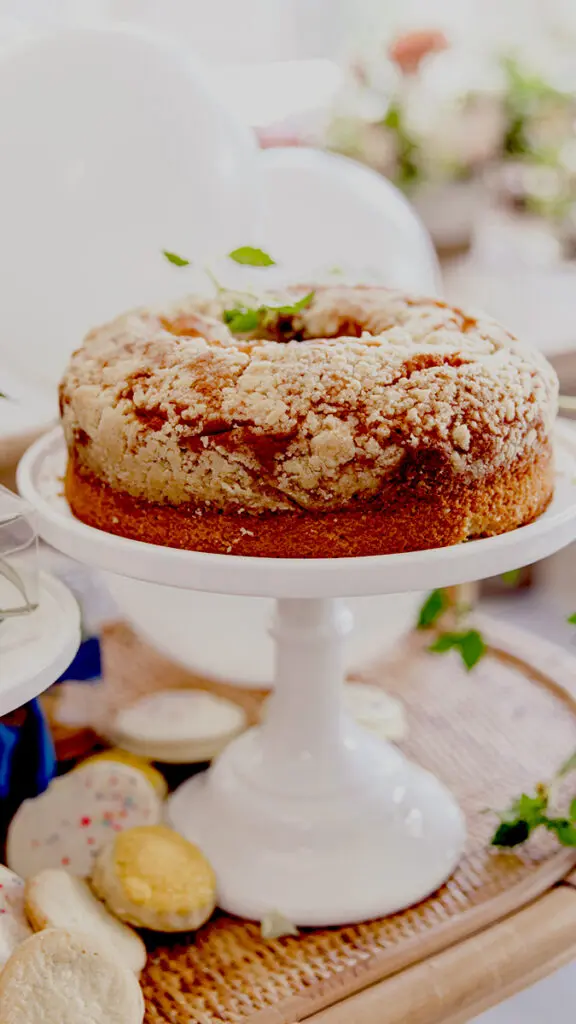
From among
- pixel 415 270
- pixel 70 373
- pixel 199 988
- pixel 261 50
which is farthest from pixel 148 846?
pixel 261 50

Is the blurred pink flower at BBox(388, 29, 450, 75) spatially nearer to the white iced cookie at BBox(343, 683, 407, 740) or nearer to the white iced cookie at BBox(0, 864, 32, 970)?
the white iced cookie at BBox(343, 683, 407, 740)

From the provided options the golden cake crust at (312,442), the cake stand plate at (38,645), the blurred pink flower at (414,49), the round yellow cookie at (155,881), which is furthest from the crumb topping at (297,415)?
the blurred pink flower at (414,49)

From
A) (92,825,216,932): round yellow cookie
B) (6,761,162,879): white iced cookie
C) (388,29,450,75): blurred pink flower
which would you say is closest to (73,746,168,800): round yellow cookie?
(6,761,162,879): white iced cookie

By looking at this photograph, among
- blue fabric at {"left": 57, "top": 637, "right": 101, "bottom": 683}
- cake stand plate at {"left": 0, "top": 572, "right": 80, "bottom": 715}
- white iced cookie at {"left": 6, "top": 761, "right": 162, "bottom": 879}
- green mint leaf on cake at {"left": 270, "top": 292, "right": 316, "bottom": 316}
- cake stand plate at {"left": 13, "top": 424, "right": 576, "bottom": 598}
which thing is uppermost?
green mint leaf on cake at {"left": 270, "top": 292, "right": 316, "bottom": 316}

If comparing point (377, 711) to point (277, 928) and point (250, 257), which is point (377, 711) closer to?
point (277, 928)

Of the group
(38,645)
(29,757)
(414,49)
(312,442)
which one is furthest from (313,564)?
(414,49)

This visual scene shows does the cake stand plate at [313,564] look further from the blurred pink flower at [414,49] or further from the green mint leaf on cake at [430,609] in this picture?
the blurred pink flower at [414,49]
